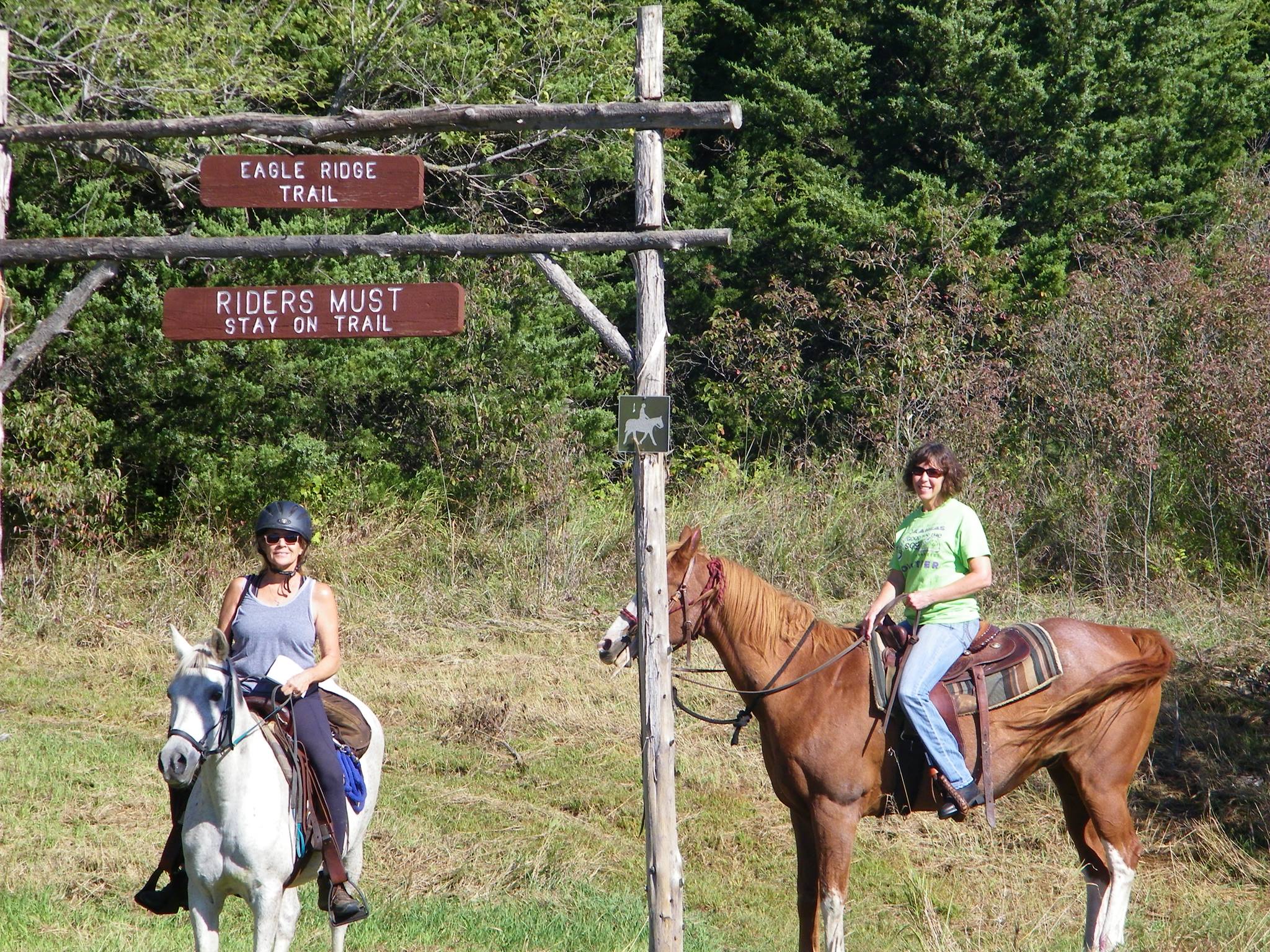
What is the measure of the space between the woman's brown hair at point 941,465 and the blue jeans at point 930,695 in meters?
0.69

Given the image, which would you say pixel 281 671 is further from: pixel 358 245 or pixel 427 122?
pixel 427 122

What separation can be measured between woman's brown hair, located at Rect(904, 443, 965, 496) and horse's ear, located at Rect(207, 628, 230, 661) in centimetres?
323

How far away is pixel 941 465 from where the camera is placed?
19.1 feet

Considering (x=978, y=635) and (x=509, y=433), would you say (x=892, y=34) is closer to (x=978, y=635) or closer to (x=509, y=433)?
(x=509, y=433)

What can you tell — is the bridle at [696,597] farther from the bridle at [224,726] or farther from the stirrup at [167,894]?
the stirrup at [167,894]

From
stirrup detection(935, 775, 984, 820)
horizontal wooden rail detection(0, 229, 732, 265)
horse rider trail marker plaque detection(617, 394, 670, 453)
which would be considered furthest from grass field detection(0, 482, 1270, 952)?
horizontal wooden rail detection(0, 229, 732, 265)

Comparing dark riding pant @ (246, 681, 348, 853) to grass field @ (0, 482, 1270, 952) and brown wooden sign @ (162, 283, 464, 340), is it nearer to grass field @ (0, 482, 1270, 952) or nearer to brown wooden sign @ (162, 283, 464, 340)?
grass field @ (0, 482, 1270, 952)

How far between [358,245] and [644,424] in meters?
1.80

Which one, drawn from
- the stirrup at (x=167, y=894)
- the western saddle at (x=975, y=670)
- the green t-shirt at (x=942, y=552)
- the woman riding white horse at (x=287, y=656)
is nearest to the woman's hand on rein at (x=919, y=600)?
the green t-shirt at (x=942, y=552)

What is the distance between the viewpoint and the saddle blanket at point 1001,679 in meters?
5.89

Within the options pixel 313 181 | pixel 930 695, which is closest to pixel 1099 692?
pixel 930 695

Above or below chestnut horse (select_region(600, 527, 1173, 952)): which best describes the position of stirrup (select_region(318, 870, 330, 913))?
below

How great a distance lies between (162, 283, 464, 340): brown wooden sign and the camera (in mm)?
5797

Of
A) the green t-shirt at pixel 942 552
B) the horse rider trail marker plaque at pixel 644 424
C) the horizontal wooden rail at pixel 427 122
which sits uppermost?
the horizontal wooden rail at pixel 427 122
